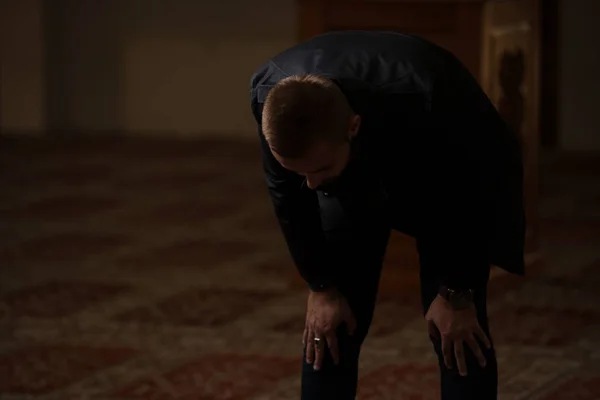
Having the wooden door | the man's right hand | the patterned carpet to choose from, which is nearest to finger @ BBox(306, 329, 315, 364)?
the man's right hand

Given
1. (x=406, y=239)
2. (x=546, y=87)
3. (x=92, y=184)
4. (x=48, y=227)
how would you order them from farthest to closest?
(x=546, y=87)
(x=92, y=184)
(x=48, y=227)
(x=406, y=239)

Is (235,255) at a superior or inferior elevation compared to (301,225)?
inferior

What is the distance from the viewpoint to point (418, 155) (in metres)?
1.65

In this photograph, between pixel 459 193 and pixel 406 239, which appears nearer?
pixel 459 193

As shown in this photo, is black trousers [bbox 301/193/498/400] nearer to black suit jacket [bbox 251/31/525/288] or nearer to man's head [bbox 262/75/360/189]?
black suit jacket [bbox 251/31/525/288]

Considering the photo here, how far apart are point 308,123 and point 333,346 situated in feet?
1.66

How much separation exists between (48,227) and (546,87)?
139 inches

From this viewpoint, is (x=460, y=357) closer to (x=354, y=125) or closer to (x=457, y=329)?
(x=457, y=329)

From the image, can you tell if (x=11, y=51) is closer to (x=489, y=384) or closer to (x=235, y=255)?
(x=235, y=255)

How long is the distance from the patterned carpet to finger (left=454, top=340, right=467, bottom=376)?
0.70 m

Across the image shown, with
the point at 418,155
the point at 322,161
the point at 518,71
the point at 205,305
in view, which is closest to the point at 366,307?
the point at 418,155

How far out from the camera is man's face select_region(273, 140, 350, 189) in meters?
1.50

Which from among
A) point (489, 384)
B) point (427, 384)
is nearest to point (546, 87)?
point (427, 384)

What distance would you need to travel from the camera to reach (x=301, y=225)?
5.78 feet
